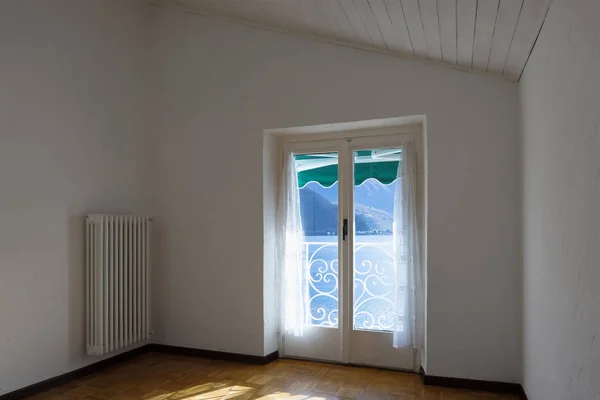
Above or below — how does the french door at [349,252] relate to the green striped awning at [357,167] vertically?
below

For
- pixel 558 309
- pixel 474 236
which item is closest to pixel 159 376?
pixel 474 236

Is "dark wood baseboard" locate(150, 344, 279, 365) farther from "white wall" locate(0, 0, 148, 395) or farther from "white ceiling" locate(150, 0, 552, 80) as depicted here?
"white ceiling" locate(150, 0, 552, 80)

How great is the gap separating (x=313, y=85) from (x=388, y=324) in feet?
6.64

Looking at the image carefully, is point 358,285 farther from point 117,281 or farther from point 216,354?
point 117,281

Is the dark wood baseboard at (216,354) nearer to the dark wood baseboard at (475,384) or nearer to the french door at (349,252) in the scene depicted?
the french door at (349,252)

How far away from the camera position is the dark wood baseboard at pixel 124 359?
3031 mm

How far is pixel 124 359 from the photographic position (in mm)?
3814

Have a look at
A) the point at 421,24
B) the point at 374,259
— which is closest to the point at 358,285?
the point at 374,259

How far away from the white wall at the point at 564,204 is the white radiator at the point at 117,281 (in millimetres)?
2964

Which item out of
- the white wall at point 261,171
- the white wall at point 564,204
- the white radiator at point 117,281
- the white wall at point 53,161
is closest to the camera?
the white wall at point 564,204

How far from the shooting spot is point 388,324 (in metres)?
3.61

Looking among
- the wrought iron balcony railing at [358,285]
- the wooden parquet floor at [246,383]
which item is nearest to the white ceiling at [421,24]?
the wrought iron balcony railing at [358,285]

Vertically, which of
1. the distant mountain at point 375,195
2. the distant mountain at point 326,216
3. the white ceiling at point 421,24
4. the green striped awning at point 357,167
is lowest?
the distant mountain at point 326,216

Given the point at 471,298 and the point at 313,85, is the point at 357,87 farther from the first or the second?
the point at 471,298
